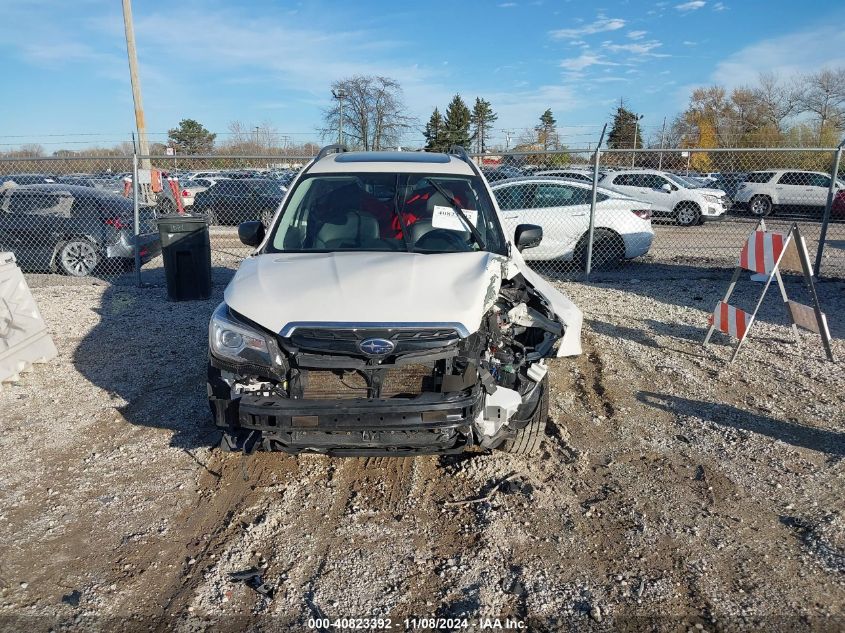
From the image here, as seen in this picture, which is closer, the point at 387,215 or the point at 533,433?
the point at 533,433

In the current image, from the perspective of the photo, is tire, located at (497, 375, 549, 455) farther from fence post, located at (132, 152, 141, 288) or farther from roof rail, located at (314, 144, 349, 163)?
fence post, located at (132, 152, 141, 288)

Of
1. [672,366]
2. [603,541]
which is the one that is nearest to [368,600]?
[603,541]

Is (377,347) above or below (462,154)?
below

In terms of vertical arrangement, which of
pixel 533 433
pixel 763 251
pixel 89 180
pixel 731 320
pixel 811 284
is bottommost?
pixel 533 433

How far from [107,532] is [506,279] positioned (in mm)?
2962

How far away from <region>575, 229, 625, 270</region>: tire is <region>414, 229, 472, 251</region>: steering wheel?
21.6 feet

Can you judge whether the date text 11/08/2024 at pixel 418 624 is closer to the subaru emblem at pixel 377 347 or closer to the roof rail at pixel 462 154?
the subaru emblem at pixel 377 347

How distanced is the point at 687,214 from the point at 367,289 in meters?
16.4

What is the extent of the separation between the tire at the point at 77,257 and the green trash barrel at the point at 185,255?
2834mm

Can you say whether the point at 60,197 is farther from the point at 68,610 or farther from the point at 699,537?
the point at 699,537

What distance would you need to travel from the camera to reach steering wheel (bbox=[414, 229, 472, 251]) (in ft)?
15.1

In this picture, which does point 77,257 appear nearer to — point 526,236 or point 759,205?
point 526,236

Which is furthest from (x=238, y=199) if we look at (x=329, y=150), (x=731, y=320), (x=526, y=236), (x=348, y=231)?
(x=731, y=320)

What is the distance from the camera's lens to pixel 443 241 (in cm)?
466
